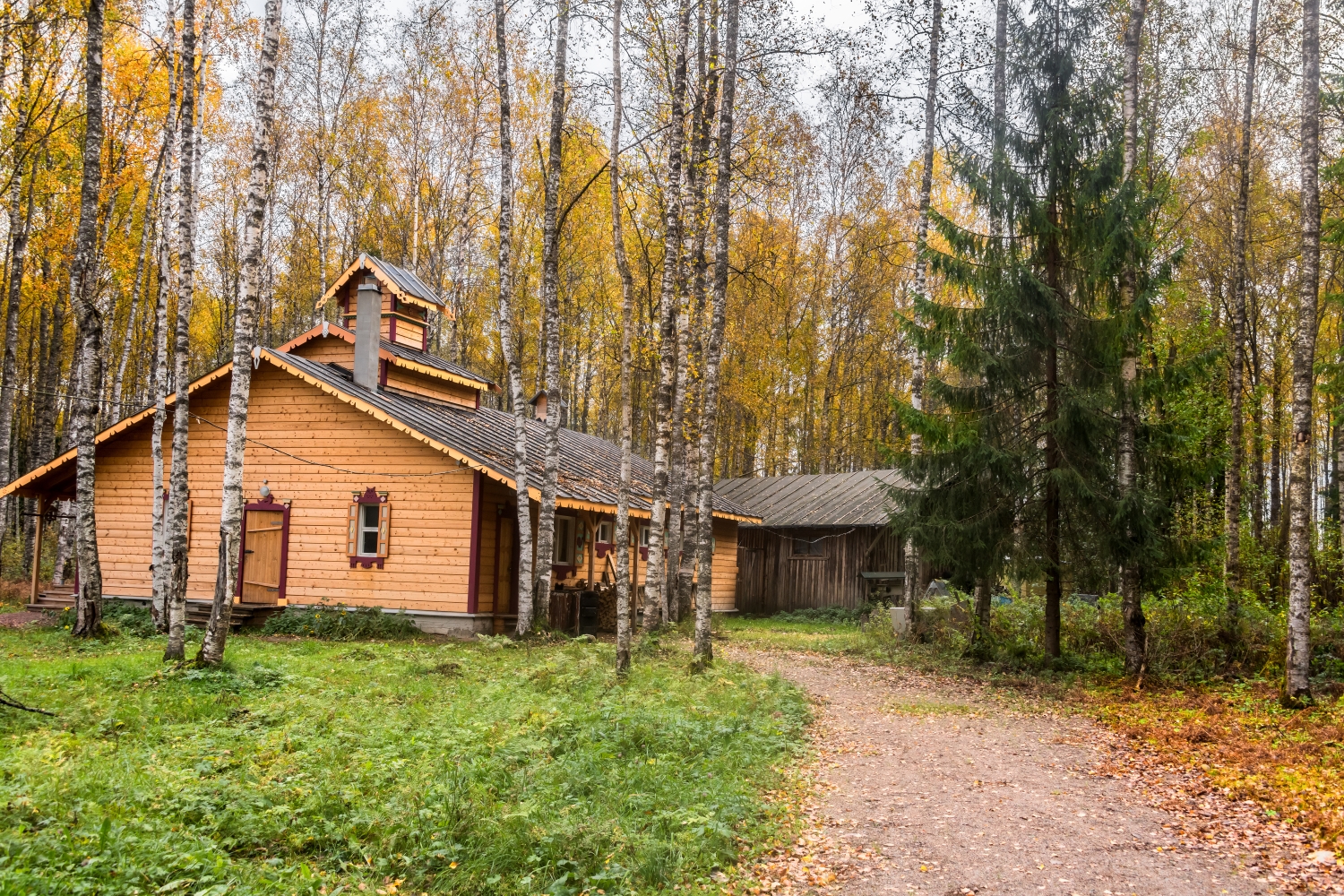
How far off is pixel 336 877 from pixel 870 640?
15105mm

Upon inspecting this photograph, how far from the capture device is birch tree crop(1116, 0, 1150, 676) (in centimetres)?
1366

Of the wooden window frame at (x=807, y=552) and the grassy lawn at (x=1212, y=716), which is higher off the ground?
the wooden window frame at (x=807, y=552)

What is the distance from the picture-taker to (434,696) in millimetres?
10562

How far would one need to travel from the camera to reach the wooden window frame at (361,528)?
19516 mm

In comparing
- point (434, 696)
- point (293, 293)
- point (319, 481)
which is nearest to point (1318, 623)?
point (434, 696)

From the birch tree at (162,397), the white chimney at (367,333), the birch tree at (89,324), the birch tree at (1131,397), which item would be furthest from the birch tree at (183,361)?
the birch tree at (1131,397)

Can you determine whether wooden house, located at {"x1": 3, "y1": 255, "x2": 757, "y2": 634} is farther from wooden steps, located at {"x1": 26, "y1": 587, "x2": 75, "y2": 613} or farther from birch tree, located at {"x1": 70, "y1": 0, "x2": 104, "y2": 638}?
birch tree, located at {"x1": 70, "y1": 0, "x2": 104, "y2": 638}

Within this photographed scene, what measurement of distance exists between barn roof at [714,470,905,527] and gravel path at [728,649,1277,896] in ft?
51.4

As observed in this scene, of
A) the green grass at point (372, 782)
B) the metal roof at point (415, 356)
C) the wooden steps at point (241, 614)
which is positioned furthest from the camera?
the metal roof at point (415, 356)

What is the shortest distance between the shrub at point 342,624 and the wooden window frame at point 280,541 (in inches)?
37.4

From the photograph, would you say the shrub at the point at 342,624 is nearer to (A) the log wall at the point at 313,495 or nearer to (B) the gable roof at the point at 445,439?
(A) the log wall at the point at 313,495

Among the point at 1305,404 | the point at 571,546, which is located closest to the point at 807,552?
the point at 571,546

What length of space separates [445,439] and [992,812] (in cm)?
1408

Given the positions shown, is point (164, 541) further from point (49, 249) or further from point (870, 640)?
point (870, 640)
